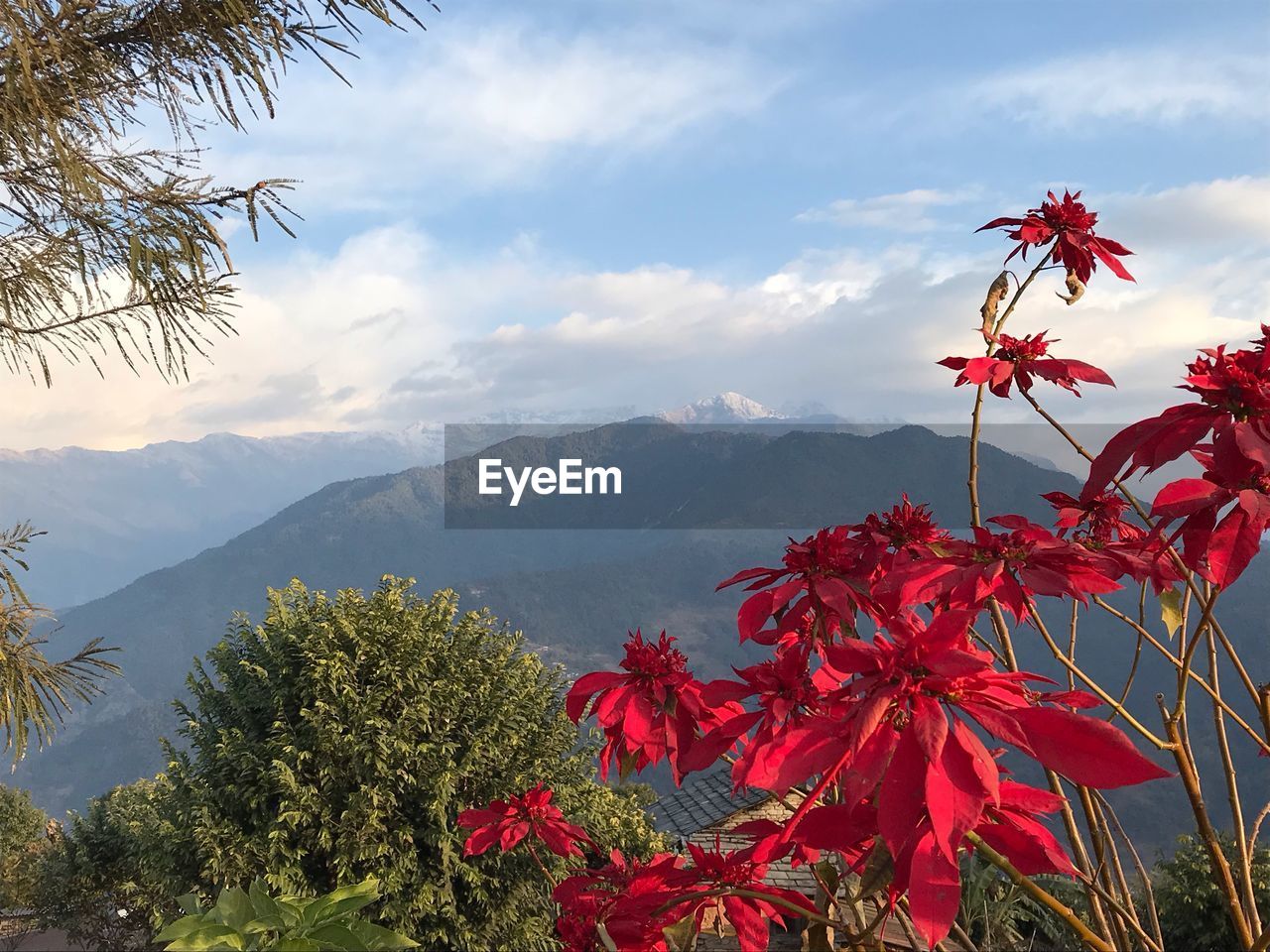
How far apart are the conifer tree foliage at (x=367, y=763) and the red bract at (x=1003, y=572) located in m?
4.72

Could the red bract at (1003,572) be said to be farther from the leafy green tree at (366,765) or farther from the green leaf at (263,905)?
the leafy green tree at (366,765)

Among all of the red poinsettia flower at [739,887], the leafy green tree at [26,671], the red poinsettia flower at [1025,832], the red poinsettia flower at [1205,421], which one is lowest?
the leafy green tree at [26,671]

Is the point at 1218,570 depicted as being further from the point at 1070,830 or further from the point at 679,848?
the point at 679,848

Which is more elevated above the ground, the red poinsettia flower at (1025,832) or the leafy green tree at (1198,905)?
the red poinsettia flower at (1025,832)

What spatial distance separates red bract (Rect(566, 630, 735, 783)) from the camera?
4.85 feet

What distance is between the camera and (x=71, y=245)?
4.25 metres

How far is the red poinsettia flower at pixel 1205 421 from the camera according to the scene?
0.95 m

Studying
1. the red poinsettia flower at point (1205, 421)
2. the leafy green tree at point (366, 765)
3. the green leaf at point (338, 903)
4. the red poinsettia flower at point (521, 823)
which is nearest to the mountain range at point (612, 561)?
the leafy green tree at point (366, 765)

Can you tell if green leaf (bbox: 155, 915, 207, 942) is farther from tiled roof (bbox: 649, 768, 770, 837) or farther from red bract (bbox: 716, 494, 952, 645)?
tiled roof (bbox: 649, 768, 770, 837)

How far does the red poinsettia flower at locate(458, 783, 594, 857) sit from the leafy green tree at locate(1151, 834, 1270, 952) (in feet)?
32.9

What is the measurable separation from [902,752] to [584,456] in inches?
6590

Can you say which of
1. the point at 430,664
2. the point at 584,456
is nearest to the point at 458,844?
the point at 430,664

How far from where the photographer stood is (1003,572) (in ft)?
3.68

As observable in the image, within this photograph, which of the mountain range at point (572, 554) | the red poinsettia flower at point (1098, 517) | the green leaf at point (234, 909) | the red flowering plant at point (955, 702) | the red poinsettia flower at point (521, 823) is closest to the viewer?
the red flowering plant at point (955, 702)
